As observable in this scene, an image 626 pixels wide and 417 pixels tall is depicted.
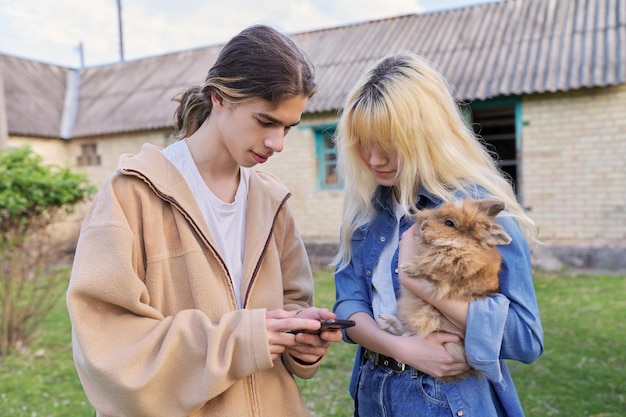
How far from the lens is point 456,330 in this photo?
1.86 meters

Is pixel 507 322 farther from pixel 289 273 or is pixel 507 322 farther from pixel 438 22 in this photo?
pixel 438 22

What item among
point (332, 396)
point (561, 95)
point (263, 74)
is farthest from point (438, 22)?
point (263, 74)

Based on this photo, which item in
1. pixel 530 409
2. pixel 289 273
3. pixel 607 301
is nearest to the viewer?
pixel 289 273

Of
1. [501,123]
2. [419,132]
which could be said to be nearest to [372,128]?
[419,132]

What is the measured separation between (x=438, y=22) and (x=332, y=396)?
34.9ft

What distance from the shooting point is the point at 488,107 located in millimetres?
11266

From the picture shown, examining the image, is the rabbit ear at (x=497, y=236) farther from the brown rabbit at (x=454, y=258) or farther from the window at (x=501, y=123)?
the window at (x=501, y=123)

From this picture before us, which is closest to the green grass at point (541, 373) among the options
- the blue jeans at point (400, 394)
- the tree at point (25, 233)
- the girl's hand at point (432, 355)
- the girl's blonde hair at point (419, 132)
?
the tree at point (25, 233)

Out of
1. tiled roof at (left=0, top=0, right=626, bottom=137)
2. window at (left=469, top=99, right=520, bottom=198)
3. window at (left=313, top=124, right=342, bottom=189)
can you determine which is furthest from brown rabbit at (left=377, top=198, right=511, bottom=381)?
window at (left=313, top=124, right=342, bottom=189)

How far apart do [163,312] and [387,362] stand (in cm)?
86

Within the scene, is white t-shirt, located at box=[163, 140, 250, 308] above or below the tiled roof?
below

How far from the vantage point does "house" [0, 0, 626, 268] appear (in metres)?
9.57

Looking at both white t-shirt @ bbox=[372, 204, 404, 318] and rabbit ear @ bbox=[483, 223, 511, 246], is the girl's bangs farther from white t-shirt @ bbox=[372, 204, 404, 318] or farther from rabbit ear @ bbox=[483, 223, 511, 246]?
rabbit ear @ bbox=[483, 223, 511, 246]

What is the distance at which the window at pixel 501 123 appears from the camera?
1049 centimetres
